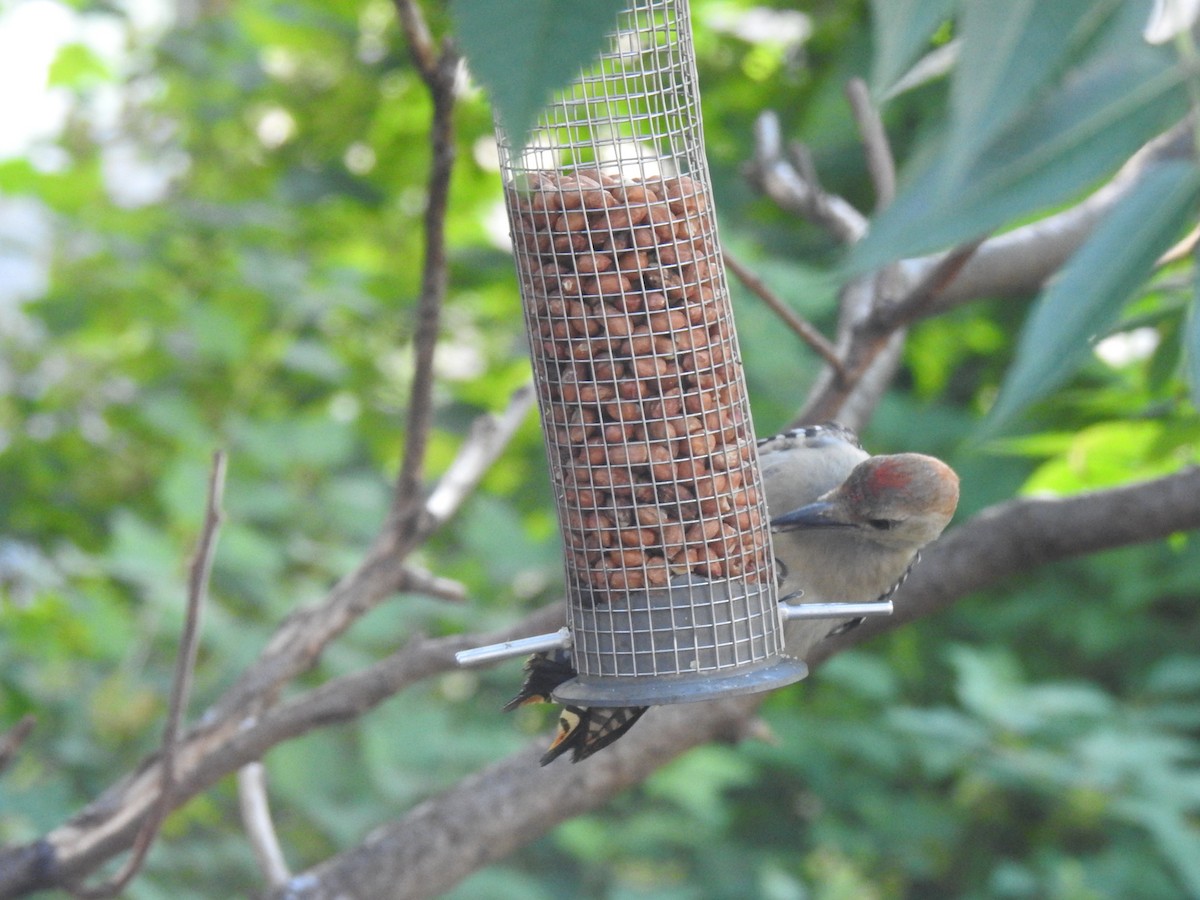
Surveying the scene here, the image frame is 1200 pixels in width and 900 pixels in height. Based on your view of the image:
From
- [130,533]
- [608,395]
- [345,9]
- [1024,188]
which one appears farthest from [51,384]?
[1024,188]

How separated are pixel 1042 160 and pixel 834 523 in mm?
1657

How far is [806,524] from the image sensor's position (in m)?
2.56

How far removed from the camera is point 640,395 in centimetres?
202

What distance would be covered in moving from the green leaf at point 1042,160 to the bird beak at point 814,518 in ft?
5.31

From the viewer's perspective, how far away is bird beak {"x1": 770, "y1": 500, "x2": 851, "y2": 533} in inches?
99.9

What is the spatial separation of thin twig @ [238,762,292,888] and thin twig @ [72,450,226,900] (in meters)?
0.40

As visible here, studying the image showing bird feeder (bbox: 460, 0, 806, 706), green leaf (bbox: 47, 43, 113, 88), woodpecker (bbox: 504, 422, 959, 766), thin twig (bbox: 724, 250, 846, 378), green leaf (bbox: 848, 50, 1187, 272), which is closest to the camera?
green leaf (bbox: 848, 50, 1187, 272)

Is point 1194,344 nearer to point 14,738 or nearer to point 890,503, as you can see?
point 890,503

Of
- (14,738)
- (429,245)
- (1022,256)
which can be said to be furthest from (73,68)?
(1022,256)

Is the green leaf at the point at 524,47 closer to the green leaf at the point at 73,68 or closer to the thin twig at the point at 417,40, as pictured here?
the thin twig at the point at 417,40

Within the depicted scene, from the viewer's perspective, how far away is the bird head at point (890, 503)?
2.48 meters

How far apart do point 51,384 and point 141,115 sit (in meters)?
1.05

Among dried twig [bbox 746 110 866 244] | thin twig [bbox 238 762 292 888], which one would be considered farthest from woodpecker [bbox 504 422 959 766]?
thin twig [bbox 238 762 292 888]

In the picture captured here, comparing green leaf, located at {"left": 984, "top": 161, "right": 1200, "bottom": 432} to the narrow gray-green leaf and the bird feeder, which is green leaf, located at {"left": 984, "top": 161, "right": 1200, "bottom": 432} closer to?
the narrow gray-green leaf
